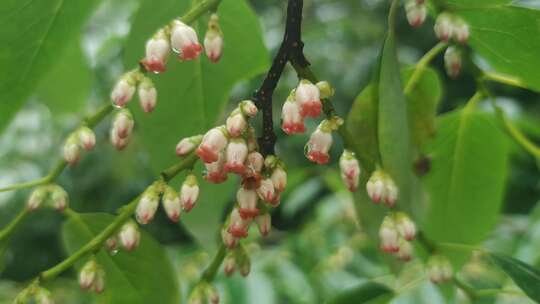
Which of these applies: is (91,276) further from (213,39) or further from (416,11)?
(416,11)

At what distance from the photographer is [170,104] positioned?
38.4 inches

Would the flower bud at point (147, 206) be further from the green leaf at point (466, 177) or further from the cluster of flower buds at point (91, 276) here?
the green leaf at point (466, 177)

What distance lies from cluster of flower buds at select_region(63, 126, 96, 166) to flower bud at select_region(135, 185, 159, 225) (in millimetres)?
106

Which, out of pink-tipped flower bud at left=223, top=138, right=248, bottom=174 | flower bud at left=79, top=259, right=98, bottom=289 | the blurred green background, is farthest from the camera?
the blurred green background

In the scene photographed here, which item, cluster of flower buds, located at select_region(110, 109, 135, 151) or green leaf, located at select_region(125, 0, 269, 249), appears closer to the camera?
cluster of flower buds, located at select_region(110, 109, 135, 151)

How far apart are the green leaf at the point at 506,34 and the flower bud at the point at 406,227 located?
198mm

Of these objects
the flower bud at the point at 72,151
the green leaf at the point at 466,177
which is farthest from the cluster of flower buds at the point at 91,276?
the green leaf at the point at 466,177

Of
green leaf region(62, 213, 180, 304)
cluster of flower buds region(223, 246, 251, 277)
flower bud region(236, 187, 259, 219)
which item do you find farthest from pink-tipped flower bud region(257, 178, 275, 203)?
green leaf region(62, 213, 180, 304)

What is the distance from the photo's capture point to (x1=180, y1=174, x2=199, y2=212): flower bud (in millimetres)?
720

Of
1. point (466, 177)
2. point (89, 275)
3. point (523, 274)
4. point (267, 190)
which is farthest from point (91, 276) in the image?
point (466, 177)

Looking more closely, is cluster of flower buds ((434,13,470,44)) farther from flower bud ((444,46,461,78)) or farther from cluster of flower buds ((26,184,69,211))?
cluster of flower buds ((26,184,69,211))

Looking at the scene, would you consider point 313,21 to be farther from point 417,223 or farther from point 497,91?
point 417,223

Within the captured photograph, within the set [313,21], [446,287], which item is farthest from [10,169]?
[446,287]

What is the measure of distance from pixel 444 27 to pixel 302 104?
6.1 inches
